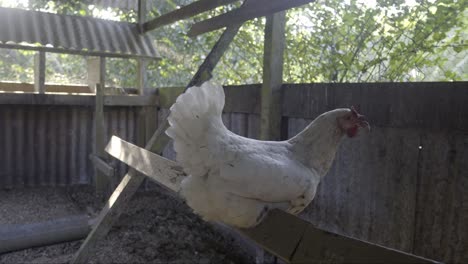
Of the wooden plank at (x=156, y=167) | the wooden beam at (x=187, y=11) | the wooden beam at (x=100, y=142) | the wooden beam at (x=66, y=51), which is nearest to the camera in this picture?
the wooden plank at (x=156, y=167)

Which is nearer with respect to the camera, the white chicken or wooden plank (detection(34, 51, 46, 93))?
the white chicken

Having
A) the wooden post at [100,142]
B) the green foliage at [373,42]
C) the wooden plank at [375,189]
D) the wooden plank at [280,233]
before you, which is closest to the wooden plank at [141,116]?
the wooden post at [100,142]

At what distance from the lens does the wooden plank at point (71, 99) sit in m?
4.07

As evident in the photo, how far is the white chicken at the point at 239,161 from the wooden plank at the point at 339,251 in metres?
0.49

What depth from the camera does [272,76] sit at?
8.27 ft

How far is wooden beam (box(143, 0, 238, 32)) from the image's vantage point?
293 centimetres

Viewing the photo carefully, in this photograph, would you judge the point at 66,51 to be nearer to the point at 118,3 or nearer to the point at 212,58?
the point at 118,3

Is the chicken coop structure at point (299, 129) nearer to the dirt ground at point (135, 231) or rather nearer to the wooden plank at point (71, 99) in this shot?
the wooden plank at point (71, 99)

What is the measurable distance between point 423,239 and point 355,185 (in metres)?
0.48

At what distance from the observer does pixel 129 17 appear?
785cm

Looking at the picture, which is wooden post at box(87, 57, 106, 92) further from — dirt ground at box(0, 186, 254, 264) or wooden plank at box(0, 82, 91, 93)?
dirt ground at box(0, 186, 254, 264)

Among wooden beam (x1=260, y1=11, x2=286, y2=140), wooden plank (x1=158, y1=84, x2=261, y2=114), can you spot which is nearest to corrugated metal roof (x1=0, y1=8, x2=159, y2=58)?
wooden plank (x1=158, y1=84, x2=261, y2=114)

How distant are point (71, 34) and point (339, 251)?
4400mm

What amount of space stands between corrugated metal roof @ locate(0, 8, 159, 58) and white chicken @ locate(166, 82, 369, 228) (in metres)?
3.11
